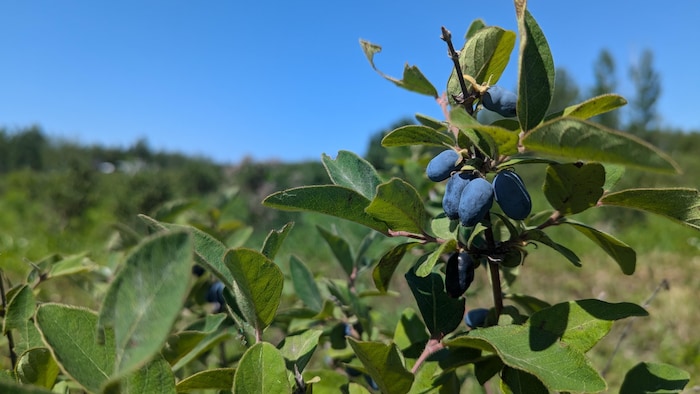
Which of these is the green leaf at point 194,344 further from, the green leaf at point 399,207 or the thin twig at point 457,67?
the thin twig at point 457,67

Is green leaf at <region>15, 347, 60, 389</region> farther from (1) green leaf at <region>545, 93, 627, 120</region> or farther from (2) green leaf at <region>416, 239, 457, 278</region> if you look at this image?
(1) green leaf at <region>545, 93, 627, 120</region>

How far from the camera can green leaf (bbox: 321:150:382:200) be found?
2.31 feet

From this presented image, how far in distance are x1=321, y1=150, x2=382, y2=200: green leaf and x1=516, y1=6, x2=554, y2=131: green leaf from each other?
0.74 feet

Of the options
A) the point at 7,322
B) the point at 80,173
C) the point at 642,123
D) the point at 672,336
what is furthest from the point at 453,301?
the point at 642,123

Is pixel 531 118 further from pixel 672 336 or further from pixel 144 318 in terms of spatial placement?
pixel 672 336

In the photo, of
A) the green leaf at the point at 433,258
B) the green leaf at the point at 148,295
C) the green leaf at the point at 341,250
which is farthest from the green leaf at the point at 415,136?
the green leaf at the point at 341,250

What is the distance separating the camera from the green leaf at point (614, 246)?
63cm

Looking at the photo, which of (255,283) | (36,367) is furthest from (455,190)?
(36,367)

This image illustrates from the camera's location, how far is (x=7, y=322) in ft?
2.09

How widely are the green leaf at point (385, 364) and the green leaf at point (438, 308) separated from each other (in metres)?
0.13

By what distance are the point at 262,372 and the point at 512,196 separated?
1.07 ft

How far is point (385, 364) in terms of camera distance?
1.78ft

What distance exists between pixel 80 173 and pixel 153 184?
9.39ft

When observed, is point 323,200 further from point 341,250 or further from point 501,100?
point 341,250
